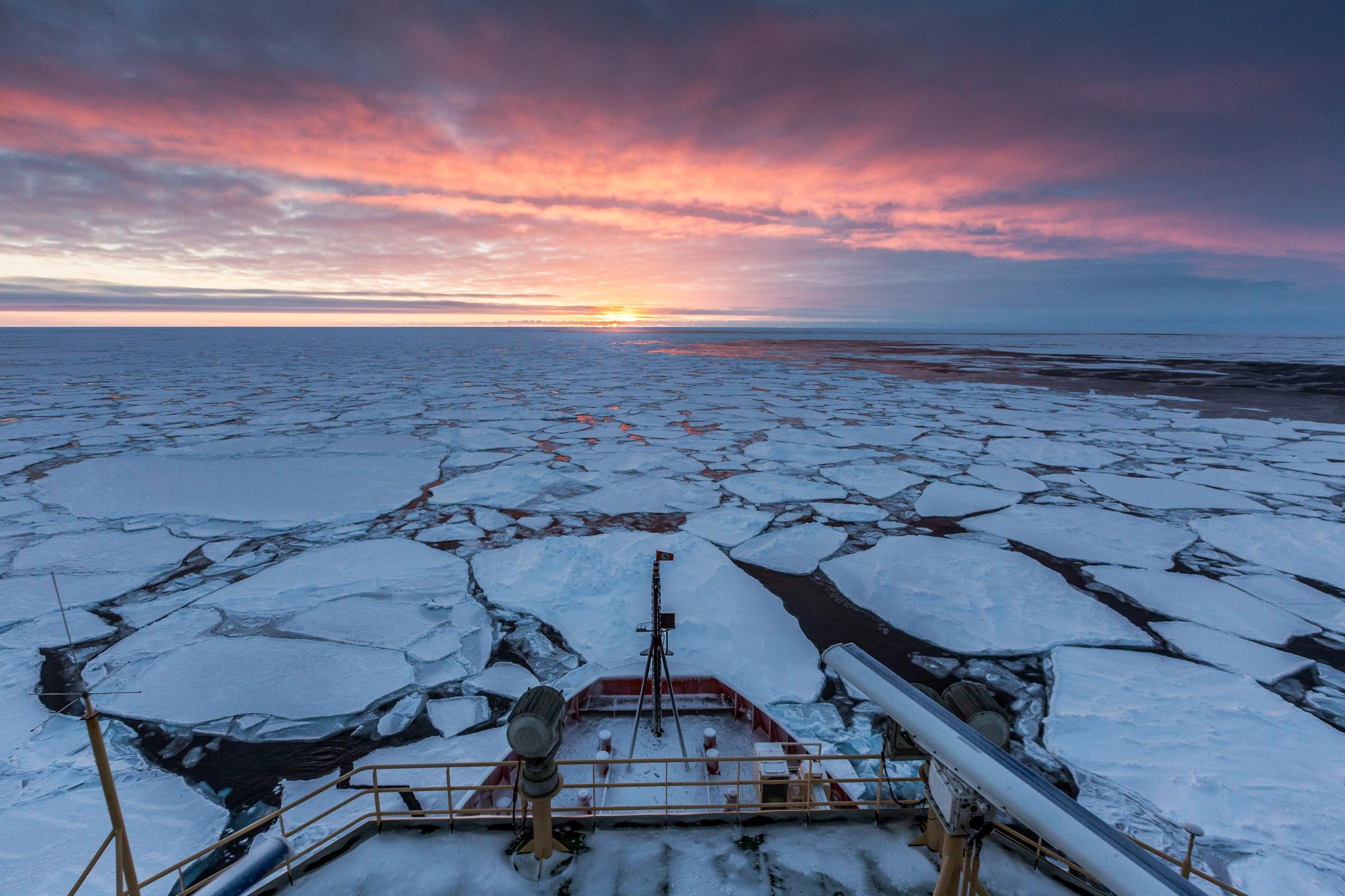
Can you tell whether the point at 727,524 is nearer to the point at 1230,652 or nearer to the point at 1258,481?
the point at 1230,652

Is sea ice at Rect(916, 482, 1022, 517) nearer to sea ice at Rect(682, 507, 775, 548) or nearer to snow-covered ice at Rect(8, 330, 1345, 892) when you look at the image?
snow-covered ice at Rect(8, 330, 1345, 892)

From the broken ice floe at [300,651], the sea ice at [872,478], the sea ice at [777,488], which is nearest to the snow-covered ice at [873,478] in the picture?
the sea ice at [872,478]

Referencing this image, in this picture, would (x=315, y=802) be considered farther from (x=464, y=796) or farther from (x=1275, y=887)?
(x=1275, y=887)

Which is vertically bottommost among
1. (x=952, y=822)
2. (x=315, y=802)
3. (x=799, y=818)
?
(x=315, y=802)

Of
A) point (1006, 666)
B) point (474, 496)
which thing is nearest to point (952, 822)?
point (1006, 666)

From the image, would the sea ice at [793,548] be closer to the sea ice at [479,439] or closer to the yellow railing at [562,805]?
the yellow railing at [562,805]

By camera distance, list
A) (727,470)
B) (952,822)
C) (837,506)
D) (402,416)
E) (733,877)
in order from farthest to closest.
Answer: (402,416) < (727,470) < (837,506) < (733,877) < (952,822)
